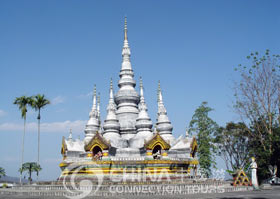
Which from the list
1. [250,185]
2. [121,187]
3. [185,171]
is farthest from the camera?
[185,171]

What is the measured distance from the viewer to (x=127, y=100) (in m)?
42.2

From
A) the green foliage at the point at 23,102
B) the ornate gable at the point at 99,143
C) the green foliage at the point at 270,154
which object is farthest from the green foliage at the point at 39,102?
the green foliage at the point at 270,154

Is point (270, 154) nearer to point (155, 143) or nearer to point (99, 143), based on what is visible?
point (155, 143)

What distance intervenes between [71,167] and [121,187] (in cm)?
1405

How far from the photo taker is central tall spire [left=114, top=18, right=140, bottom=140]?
39.9 m

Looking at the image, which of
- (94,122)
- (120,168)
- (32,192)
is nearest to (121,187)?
(32,192)

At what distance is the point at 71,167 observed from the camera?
3359 cm

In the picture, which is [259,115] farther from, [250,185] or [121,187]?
[121,187]

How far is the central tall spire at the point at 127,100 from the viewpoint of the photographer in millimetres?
39875

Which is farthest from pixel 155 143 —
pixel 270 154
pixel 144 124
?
pixel 270 154

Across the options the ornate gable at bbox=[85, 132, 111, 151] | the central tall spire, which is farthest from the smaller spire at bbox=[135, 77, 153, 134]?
the ornate gable at bbox=[85, 132, 111, 151]

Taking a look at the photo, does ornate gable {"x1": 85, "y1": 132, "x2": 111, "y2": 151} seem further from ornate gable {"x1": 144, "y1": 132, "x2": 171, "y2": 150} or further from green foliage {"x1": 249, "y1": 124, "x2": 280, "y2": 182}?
green foliage {"x1": 249, "y1": 124, "x2": 280, "y2": 182}

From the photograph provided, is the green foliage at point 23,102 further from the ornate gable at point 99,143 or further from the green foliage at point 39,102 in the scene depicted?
the ornate gable at point 99,143

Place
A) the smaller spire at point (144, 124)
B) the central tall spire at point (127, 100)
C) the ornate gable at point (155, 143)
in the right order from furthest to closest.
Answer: the central tall spire at point (127, 100) → the smaller spire at point (144, 124) → the ornate gable at point (155, 143)
